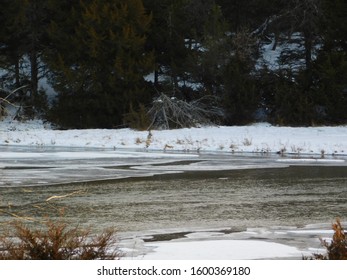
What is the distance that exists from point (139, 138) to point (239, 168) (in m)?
11.4

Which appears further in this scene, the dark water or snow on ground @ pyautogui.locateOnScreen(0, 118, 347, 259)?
snow on ground @ pyautogui.locateOnScreen(0, 118, 347, 259)

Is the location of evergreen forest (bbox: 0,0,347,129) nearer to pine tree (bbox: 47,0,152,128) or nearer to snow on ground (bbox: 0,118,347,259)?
pine tree (bbox: 47,0,152,128)

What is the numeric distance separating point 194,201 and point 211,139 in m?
16.7

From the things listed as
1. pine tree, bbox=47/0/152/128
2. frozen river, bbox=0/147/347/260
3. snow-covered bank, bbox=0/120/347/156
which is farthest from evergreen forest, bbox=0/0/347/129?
frozen river, bbox=0/147/347/260

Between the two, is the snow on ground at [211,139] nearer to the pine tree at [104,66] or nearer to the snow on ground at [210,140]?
the snow on ground at [210,140]

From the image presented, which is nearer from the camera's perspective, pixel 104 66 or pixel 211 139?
pixel 211 139

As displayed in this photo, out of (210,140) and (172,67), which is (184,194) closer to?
(210,140)

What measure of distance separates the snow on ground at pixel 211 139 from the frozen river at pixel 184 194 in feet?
9.76

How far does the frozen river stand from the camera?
11.2 metres

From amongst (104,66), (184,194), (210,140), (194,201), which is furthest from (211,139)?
(194,201)

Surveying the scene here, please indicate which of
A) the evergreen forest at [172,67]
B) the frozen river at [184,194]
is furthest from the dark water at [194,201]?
the evergreen forest at [172,67]

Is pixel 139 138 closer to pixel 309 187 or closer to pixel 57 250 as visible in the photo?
pixel 309 187

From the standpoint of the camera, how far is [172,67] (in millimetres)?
38656

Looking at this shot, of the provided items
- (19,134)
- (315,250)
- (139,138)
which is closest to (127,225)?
(315,250)
